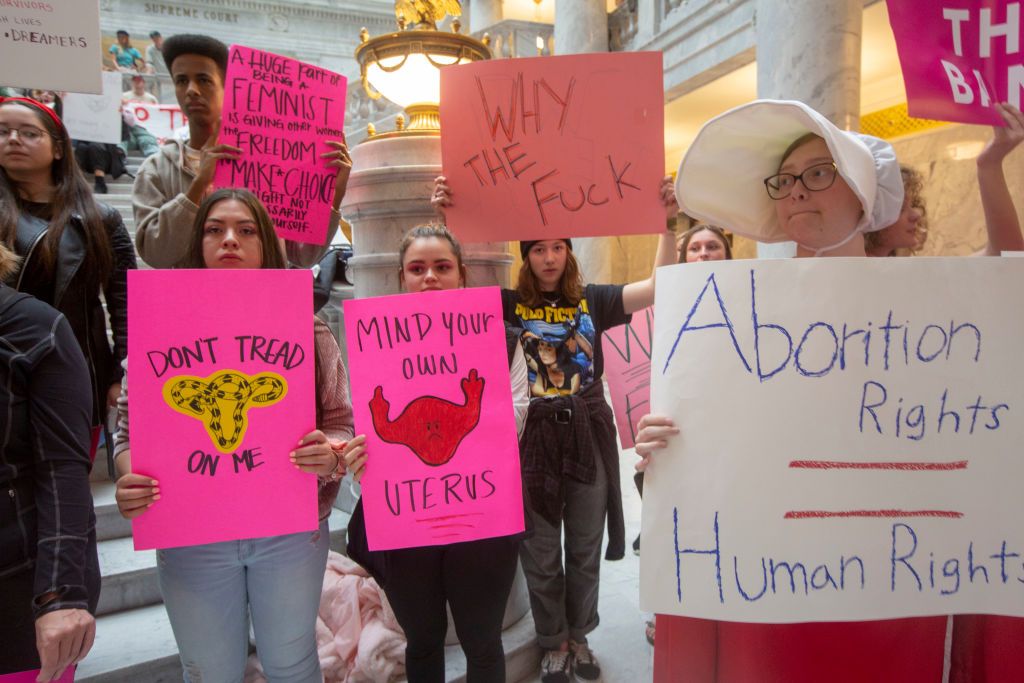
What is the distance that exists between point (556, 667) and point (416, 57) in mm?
2499

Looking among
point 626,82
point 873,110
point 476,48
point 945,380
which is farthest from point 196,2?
point 945,380

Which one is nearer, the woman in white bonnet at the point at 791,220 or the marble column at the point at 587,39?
the woman in white bonnet at the point at 791,220

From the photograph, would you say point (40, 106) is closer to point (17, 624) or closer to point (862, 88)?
point (17, 624)

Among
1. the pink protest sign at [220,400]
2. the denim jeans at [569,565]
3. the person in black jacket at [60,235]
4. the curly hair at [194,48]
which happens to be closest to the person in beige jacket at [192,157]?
the curly hair at [194,48]

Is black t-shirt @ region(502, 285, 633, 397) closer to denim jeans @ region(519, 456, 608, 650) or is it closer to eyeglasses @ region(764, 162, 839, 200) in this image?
denim jeans @ region(519, 456, 608, 650)

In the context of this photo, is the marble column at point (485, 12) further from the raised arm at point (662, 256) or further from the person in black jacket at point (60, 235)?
the person in black jacket at point (60, 235)

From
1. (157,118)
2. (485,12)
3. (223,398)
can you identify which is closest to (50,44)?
(223,398)

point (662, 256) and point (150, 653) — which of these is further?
point (150, 653)

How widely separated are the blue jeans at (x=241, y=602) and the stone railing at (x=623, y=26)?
31.6 ft

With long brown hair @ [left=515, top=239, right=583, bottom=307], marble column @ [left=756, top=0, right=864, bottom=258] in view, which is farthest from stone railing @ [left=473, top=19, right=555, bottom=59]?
long brown hair @ [left=515, top=239, right=583, bottom=307]

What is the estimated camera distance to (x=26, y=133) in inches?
68.2

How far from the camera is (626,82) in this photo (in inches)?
70.7

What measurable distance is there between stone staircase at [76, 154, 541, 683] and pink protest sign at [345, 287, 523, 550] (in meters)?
1.02

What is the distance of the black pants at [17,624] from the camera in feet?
3.87
